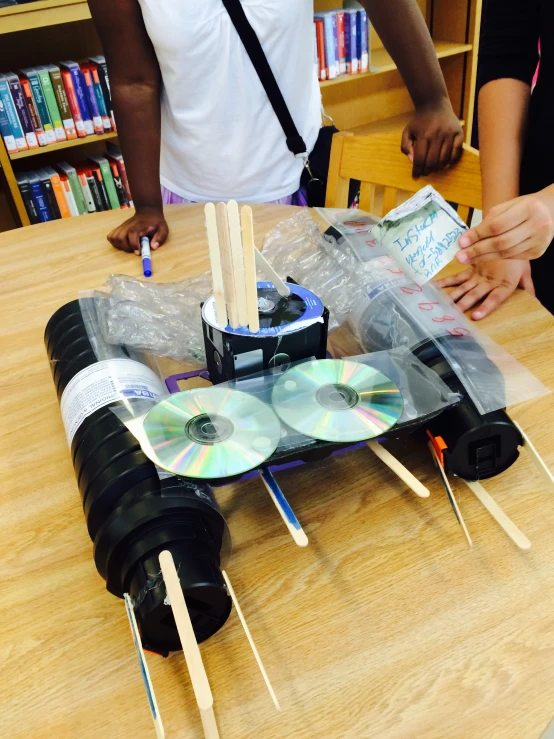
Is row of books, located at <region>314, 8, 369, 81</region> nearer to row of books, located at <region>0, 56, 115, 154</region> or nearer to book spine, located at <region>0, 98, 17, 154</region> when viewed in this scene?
row of books, located at <region>0, 56, 115, 154</region>

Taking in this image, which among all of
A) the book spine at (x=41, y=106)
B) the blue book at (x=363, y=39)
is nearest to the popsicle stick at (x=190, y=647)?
the book spine at (x=41, y=106)

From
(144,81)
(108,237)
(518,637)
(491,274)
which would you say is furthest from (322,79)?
(518,637)

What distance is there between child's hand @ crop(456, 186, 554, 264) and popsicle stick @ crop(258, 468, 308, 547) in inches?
14.0

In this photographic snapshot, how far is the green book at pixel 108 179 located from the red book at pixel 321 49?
0.96 m

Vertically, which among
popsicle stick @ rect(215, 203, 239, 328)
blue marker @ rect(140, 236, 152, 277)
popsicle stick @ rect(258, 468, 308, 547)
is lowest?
blue marker @ rect(140, 236, 152, 277)

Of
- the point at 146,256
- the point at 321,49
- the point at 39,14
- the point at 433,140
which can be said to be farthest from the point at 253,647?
the point at 321,49

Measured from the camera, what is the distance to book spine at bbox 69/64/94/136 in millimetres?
1996

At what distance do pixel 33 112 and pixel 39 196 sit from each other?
0.94ft

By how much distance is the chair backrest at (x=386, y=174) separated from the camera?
104 centimetres

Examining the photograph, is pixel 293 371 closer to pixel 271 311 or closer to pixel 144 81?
pixel 271 311

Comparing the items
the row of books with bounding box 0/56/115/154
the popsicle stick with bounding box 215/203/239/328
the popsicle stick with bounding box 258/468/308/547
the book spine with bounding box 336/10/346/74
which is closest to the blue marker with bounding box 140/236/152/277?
the popsicle stick with bounding box 215/203/239/328

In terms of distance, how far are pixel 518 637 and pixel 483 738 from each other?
87 millimetres

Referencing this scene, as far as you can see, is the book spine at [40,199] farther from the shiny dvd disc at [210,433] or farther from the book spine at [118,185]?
the shiny dvd disc at [210,433]

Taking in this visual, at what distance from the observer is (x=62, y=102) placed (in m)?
2.03
